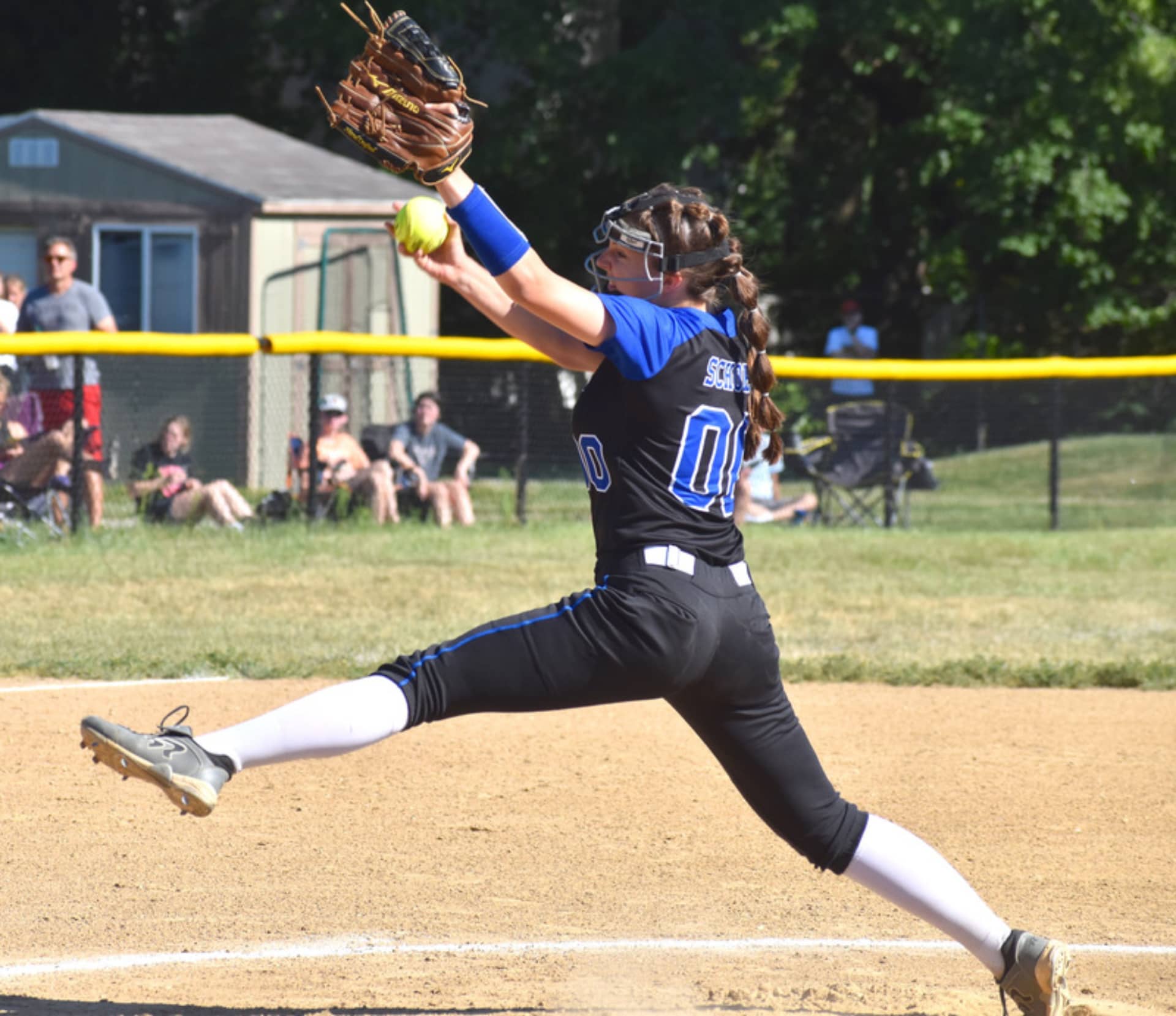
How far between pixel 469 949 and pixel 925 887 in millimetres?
1297

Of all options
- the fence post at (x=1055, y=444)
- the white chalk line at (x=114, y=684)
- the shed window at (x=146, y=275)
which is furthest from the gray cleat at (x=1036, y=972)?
the shed window at (x=146, y=275)

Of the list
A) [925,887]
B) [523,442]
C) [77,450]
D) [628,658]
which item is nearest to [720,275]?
[628,658]

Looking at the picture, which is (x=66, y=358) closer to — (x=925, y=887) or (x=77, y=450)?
(x=77, y=450)

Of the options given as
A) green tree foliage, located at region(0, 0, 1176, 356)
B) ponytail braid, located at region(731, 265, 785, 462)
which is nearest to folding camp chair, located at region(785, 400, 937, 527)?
green tree foliage, located at region(0, 0, 1176, 356)

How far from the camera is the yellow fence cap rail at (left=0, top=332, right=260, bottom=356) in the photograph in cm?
1100

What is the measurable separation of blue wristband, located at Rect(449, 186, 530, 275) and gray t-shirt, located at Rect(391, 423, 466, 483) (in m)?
9.07

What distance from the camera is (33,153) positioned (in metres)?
15.7

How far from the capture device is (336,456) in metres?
12.4

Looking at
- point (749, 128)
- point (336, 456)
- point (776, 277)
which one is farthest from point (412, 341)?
point (776, 277)

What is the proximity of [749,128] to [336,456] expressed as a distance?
12.5 metres

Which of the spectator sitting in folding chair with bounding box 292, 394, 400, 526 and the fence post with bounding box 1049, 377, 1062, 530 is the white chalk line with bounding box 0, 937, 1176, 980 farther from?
the fence post with bounding box 1049, 377, 1062, 530

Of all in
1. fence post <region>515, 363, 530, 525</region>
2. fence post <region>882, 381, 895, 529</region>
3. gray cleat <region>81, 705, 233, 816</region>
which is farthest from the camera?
fence post <region>882, 381, 895, 529</region>

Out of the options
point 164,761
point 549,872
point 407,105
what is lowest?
point 549,872

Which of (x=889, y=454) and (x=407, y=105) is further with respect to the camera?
(x=889, y=454)
